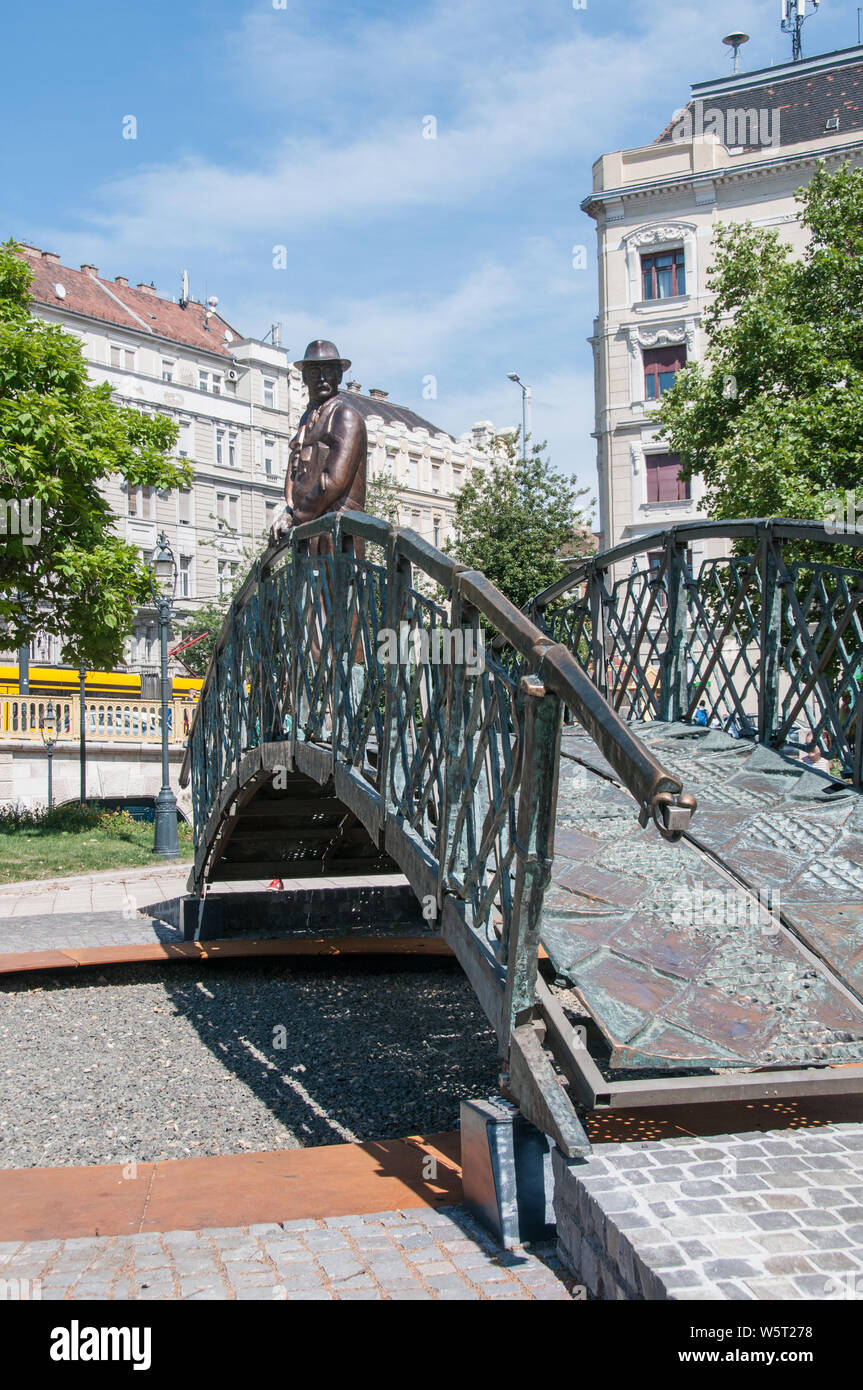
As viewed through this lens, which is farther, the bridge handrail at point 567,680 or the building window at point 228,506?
the building window at point 228,506

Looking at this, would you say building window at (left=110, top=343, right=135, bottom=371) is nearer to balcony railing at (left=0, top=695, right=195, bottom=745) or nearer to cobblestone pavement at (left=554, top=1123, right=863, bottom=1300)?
balcony railing at (left=0, top=695, right=195, bottom=745)

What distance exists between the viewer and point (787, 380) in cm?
1952

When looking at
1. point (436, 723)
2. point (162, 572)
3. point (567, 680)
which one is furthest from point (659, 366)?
point (567, 680)

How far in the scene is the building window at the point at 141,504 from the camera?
173 ft

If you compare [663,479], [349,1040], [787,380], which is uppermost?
[663,479]

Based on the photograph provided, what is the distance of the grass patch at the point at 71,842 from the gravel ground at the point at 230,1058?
21.5 feet

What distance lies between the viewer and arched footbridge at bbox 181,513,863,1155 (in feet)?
14.1

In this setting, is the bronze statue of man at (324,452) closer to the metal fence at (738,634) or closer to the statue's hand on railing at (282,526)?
the statue's hand on railing at (282,526)

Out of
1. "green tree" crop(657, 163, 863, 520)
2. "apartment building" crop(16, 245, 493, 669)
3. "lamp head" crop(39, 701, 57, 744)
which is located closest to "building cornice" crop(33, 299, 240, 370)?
"apartment building" crop(16, 245, 493, 669)

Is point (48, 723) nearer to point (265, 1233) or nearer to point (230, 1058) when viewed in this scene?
point (230, 1058)

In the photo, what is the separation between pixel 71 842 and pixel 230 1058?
1198cm

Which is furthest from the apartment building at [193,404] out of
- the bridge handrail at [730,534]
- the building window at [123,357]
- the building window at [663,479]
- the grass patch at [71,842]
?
the bridge handrail at [730,534]
